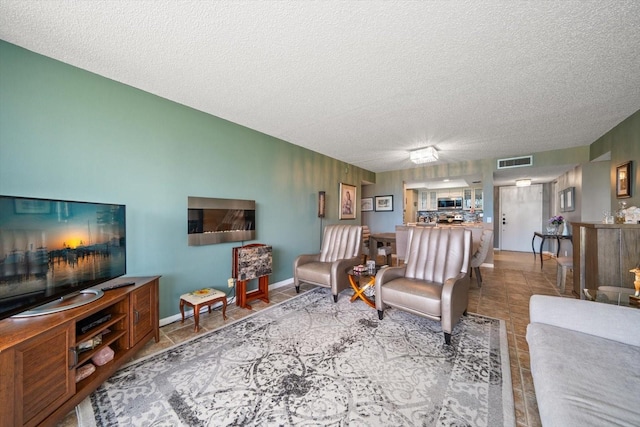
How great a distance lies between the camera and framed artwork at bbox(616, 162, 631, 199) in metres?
2.86

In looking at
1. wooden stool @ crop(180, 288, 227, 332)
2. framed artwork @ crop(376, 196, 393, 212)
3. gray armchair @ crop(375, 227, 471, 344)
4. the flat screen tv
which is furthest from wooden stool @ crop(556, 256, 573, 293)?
the flat screen tv

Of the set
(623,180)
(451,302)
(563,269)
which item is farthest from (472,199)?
(451,302)

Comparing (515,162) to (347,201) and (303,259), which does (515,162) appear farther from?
(303,259)

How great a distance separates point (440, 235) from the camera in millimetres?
2740

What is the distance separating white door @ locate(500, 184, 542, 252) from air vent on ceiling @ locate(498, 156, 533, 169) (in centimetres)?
319

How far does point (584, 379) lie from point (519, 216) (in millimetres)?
7960

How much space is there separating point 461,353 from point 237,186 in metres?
3.06

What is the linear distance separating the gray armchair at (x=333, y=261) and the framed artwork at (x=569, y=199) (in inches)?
187

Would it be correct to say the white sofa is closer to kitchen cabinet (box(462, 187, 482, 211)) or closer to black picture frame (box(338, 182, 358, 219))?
black picture frame (box(338, 182, 358, 219))

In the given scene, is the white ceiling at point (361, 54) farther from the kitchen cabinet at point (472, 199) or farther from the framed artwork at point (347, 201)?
the kitchen cabinet at point (472, 199)

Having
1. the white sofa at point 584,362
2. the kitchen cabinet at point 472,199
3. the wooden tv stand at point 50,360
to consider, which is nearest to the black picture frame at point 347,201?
the white sofa at point 584,362

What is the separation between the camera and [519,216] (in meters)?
7.17

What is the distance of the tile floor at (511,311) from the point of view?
1.47 meters

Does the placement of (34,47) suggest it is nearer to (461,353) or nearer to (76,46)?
(76,46)
